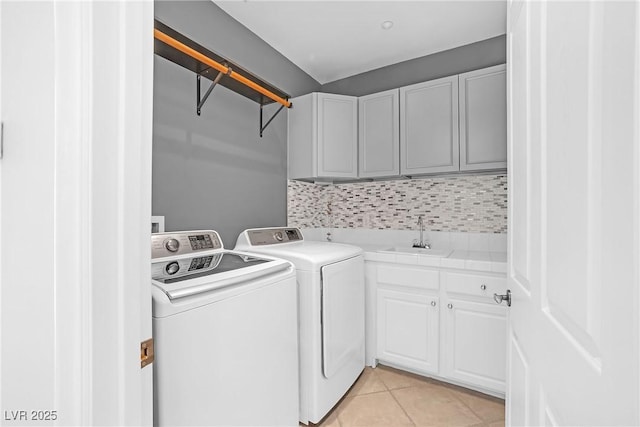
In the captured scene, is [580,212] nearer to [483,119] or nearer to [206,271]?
[206,271]

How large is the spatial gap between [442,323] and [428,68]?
217cm

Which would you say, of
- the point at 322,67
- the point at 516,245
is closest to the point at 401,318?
the point at 516,245

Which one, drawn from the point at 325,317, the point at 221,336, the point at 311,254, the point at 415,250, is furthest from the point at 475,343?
the point at 221,336

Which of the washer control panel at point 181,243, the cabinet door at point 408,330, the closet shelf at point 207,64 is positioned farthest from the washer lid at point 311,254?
the closet shelf at point 207,64

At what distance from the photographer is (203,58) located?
169 centimetres

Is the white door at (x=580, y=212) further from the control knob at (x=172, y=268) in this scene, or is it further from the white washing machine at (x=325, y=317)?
the control knob at (x=172, y=268)

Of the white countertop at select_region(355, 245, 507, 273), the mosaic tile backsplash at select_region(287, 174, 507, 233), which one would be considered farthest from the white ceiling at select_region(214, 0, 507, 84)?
the white countertop at select_region(355, 245, 507, 273)

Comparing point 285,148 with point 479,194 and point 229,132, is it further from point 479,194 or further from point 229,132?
point 479,194

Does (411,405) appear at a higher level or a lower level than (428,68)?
lower

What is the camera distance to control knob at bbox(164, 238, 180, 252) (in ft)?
4.82

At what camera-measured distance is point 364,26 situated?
2.32m

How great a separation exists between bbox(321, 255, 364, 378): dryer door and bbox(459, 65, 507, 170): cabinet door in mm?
1176

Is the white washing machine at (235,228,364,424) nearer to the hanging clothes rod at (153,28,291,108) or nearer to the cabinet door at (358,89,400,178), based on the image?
the cabinet door at (358,89,400,178)

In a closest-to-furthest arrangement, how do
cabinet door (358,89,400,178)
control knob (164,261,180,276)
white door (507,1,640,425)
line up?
white door (507,1,640,425)
control knob (164,261,180,276)
cabinet door (358,89,400,178)
